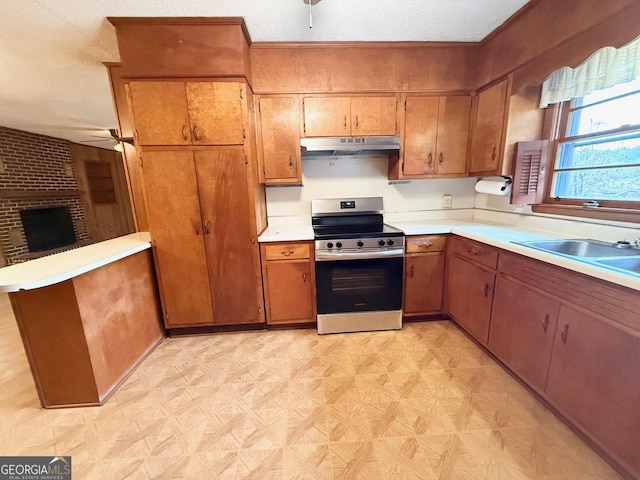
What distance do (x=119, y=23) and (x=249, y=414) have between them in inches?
109

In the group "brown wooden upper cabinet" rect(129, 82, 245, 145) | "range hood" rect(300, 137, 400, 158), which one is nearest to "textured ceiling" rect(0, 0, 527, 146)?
"brown wooden upper cabinet" rect(129, 82, 245, 145)

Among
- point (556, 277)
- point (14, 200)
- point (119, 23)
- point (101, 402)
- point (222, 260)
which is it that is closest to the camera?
point (556, 277)

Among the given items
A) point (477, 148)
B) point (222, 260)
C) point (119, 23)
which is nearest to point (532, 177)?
point (477, 148)

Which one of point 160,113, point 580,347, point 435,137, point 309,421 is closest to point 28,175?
point 160,113

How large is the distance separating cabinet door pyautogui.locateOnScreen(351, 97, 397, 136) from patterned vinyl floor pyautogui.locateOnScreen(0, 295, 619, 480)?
1.93 m

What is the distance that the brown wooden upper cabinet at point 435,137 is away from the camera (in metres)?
2.36

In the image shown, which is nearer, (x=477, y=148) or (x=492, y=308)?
(x=492, y=308)

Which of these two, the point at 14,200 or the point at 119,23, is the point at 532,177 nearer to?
the point at 119,23

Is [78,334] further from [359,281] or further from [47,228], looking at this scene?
[47,228]

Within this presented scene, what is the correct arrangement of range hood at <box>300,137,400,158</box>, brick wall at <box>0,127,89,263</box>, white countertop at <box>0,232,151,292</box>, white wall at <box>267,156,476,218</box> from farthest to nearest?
1. brick wall at <box>0,127,89,263</box>
2. white wall at <box>267,156,476,218</box>
3. range hood at <box>300,137,400,158</box>
4. white countertop at <box>0,232,151,292</box>

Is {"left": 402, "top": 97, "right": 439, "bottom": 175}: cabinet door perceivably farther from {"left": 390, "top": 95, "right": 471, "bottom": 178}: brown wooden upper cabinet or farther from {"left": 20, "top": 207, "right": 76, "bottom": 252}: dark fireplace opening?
{"left": 20, "top": 207, "right": 76, "bottom": 252}: dark fireplace opening

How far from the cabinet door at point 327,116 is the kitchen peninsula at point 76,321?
179 centimetres

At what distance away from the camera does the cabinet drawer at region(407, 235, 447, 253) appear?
7.50ft

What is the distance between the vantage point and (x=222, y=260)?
219 cm
